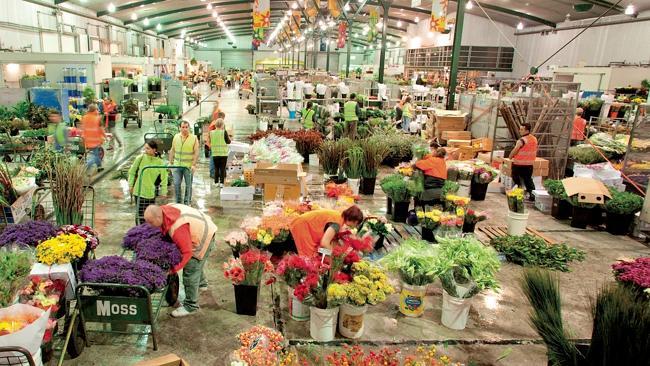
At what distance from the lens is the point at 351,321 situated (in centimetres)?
420

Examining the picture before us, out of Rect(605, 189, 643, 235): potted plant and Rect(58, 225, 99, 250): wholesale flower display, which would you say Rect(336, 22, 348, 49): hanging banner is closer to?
Rect(605, 189, 643, 235): potted plant

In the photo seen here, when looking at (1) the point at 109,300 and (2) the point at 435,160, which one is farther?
(2) the point at 435,160

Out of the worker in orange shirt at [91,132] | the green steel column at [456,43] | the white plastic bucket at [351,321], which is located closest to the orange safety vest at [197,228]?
the white plastic bucket at [351,321]

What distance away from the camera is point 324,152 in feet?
29.9

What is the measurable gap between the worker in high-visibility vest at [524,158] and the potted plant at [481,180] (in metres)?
0.42

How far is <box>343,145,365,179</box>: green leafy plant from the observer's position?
8531 mm

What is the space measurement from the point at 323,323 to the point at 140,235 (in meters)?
1.86

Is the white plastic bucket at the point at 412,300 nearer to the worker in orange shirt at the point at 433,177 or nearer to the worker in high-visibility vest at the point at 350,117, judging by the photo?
the worker in orange shirt at the point at 433,177

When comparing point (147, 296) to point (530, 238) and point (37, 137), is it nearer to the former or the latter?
point (530, 238)

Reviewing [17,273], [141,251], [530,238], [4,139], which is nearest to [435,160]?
[530,238]

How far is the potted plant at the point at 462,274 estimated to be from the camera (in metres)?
4.30

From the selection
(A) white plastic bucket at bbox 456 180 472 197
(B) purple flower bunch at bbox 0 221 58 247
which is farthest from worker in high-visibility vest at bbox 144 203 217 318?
(A) white plastic bucket at bbox 456 180 472 197

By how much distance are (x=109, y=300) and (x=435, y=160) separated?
202 inches

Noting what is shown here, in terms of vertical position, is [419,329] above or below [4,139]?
below
